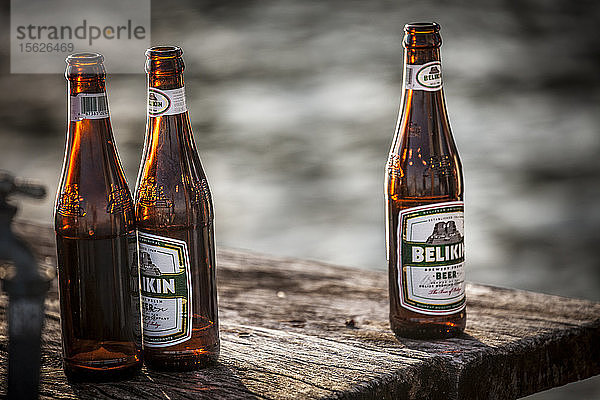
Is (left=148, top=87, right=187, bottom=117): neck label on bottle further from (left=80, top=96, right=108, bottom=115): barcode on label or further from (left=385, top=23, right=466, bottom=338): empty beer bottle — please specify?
(left=385, top=23, right=466, bottom=338): empty beer bottle

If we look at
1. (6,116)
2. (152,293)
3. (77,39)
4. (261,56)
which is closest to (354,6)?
(261,56)

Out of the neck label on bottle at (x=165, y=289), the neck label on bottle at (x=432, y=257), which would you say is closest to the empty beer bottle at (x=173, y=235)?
the neck label on bottle at (x=165, y=289)

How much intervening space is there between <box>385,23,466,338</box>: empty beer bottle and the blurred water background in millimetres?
2081

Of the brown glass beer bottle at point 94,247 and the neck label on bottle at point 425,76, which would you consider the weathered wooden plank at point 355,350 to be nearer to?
the brown glass beer bottle at point 94,247

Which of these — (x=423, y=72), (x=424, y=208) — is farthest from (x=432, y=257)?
(x=423, y=72)

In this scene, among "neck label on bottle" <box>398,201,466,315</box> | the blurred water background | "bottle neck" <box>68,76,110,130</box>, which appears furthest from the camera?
the blurred water background

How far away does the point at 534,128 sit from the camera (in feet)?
17.6

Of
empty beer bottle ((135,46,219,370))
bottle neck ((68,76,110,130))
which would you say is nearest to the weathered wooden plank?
empty beer bottle ((135,46,219,370))

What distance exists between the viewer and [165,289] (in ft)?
4.02

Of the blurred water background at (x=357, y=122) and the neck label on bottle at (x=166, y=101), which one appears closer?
the neck label on bottle at (x=166, y=101)

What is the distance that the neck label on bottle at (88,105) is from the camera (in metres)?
1.19

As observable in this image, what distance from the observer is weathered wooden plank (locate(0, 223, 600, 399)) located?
1.20 meters

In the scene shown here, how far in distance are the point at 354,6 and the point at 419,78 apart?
6214 millimetres

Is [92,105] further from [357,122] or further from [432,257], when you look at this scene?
[357,122]
